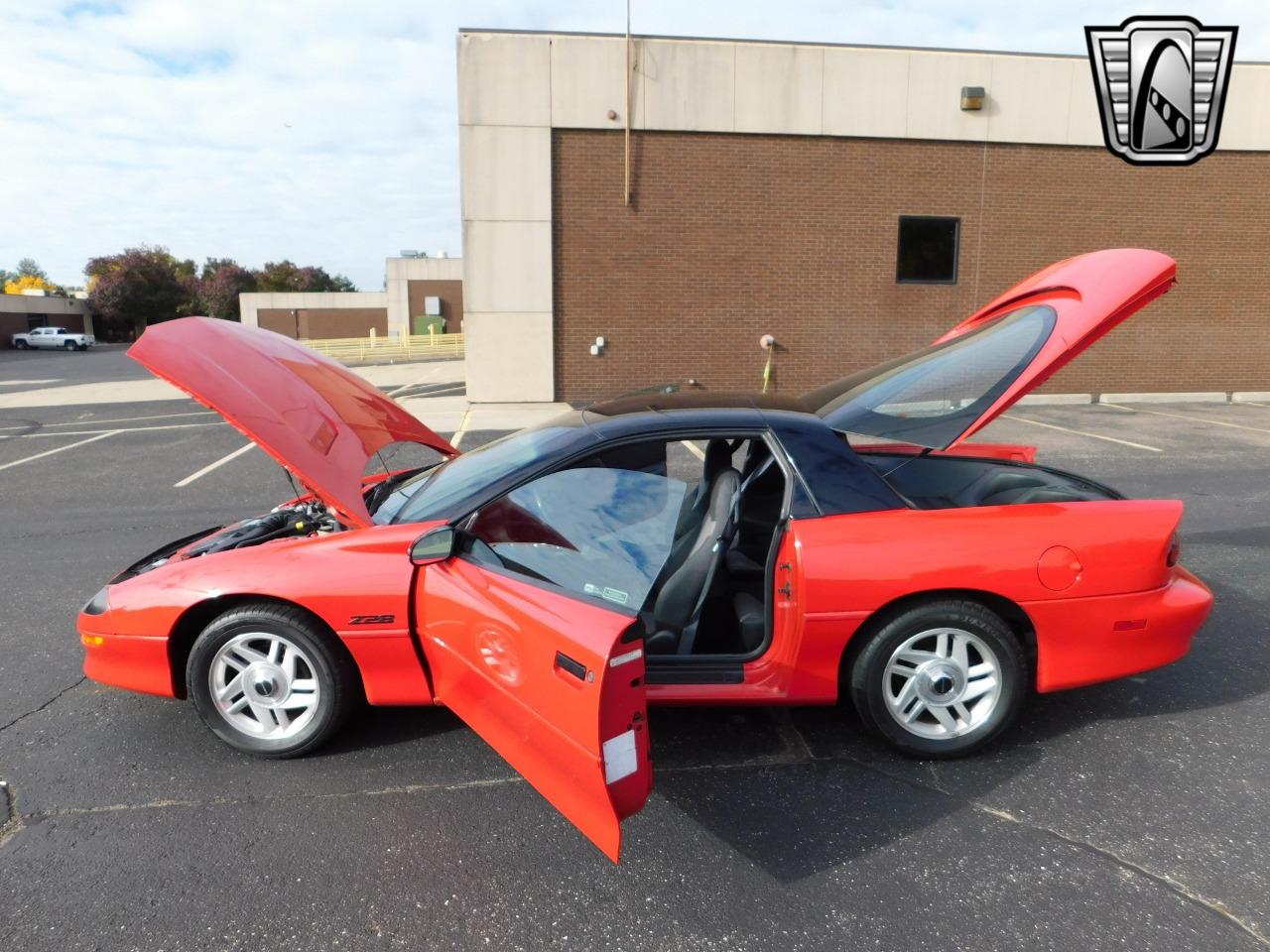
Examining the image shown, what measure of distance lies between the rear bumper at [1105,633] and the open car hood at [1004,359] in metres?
0.76

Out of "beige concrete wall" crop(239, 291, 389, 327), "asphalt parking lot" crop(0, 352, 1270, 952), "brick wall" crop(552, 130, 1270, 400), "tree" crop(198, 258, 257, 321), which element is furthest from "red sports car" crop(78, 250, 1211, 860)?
"tree" crop(198, 258, 257, 321)

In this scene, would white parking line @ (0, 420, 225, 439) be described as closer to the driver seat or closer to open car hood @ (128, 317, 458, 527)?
open car hood @ (128, 317, 458, 527)

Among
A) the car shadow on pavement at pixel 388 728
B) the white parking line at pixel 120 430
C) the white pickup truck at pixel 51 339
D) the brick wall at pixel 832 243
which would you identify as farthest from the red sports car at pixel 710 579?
the white pickup truck at pixel 51 339

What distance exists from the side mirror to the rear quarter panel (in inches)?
48.4

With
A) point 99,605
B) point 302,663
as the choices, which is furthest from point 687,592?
point 99,605

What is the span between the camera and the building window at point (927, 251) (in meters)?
15.3

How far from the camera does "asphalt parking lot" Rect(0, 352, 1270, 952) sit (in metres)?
2.35

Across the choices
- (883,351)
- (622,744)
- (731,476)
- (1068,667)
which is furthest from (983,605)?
(883,351)

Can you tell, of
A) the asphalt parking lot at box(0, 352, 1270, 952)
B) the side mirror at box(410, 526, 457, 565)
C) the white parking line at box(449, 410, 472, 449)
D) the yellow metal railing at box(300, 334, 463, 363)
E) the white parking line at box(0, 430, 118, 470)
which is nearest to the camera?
the asphalt parking lot at box(0, 352, 1270, 952)

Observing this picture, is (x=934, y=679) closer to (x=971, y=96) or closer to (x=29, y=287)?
(x=971, y=96)

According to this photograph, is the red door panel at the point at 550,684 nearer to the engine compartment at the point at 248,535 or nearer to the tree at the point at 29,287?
the engine compartment at the point at 248,535

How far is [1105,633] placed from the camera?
3.11 m

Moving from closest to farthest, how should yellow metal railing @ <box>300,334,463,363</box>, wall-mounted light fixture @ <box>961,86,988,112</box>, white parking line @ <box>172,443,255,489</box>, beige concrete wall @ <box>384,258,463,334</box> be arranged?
white parking line @ <box>172,443,255,489</box>
wall-mounted light fixture @ <box>961,86,988,112</box>
yellow metal railing @ <box>300,334,463,363</box>
beige concrete wall @ <box>384,258,463,334</box>

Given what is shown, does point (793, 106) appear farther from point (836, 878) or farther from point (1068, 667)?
point (836, 878)
